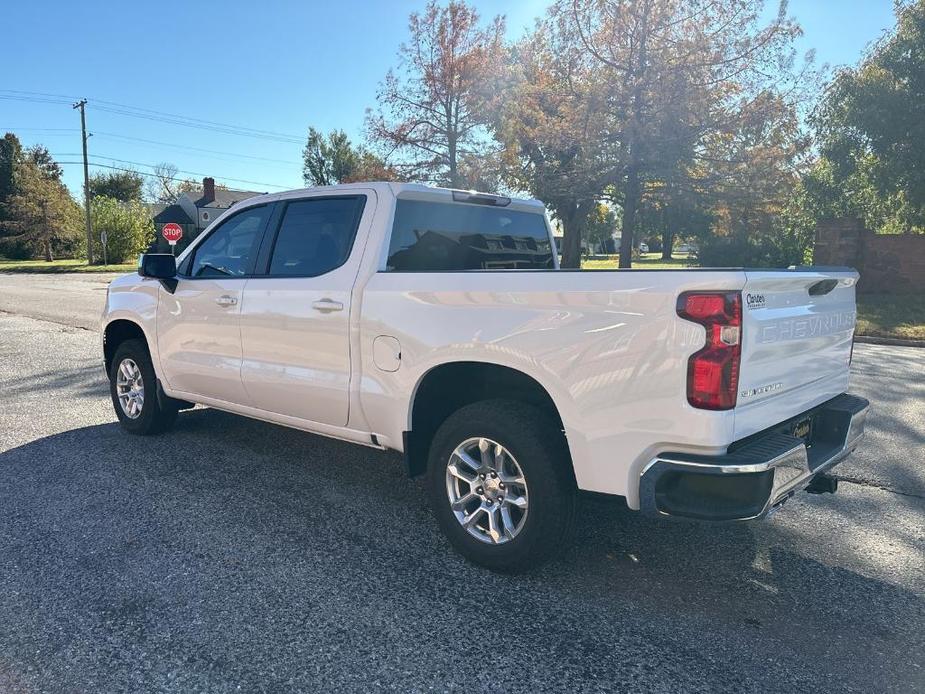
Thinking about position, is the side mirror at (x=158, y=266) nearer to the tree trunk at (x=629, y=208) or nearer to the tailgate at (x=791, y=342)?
the tailgate at (x=791, y=342)

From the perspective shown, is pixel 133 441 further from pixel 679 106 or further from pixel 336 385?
pixel 679 106

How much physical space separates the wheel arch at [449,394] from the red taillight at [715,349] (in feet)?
2.89

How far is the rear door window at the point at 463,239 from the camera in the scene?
4.00 meters

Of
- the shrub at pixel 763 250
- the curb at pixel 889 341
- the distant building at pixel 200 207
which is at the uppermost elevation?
the distant building at pixel 200 207

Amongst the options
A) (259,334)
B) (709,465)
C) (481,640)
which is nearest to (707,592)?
(709,465)

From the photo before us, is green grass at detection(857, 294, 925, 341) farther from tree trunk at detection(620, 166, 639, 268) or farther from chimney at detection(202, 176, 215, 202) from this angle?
chimney at detection(202, 176, 215, 202)

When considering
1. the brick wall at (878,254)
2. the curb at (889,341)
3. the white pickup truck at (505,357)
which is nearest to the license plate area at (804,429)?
the white pickup truck at (505,357)

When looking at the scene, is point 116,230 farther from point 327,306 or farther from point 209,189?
point 327,306

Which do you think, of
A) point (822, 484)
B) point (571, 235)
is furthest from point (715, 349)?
point (571, 235)

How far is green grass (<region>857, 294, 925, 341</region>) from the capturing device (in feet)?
43.6

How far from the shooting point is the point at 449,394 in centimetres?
370

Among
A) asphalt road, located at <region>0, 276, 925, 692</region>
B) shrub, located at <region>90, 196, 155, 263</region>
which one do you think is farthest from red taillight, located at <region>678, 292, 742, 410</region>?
shrub, located at <region>90, 196, 155, 263</region>

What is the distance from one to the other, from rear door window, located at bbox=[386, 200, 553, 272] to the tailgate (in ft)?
5.39

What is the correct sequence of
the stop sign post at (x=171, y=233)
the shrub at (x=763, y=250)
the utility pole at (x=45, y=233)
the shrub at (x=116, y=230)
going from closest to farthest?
the shrub at (x=763, y=250)
the stop sign post at (x=171, y=233)
the shrub at (x=116, y=230)
the utility pole at (x=45, y=233)
